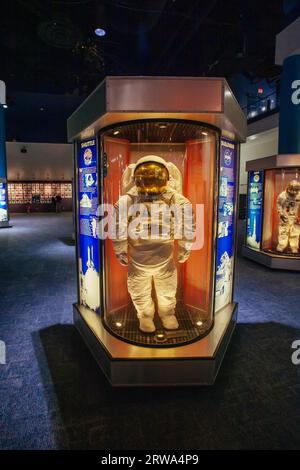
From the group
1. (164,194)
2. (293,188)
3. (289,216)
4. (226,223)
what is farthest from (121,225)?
(289,216)

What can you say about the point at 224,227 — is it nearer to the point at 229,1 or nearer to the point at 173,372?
the point at 173,372

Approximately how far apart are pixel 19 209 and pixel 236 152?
18027 mm

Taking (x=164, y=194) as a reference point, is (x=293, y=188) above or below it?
above

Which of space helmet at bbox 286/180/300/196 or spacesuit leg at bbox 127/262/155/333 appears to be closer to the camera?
spacesuit leg at bbox 127/262/155/333

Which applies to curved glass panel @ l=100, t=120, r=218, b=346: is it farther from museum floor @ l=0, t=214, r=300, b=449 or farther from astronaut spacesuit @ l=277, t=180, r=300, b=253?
astronaut spacesuit @ l=277, t=180, r=300, b=253

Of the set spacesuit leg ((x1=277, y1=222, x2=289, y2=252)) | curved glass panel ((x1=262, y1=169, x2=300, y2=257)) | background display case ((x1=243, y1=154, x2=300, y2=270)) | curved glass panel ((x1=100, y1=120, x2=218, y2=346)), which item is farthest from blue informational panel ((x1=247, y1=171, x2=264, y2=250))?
curved glass panel ((x1=100, y1=120, x2=218, y2=346))

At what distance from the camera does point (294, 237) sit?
5953 mm

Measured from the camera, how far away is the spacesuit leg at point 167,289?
2557 mm

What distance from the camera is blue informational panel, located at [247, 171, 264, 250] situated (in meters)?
6.32

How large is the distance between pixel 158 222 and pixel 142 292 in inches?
25.6

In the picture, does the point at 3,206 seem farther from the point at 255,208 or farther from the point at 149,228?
the point at 149,228

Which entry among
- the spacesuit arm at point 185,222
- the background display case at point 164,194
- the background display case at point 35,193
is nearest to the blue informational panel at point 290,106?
the background display case at point 164,194

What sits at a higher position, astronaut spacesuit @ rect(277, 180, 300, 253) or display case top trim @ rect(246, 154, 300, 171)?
display case top trim @ rect(246, 154, 300, 171)

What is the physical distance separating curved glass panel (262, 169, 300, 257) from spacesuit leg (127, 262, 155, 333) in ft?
13.9
